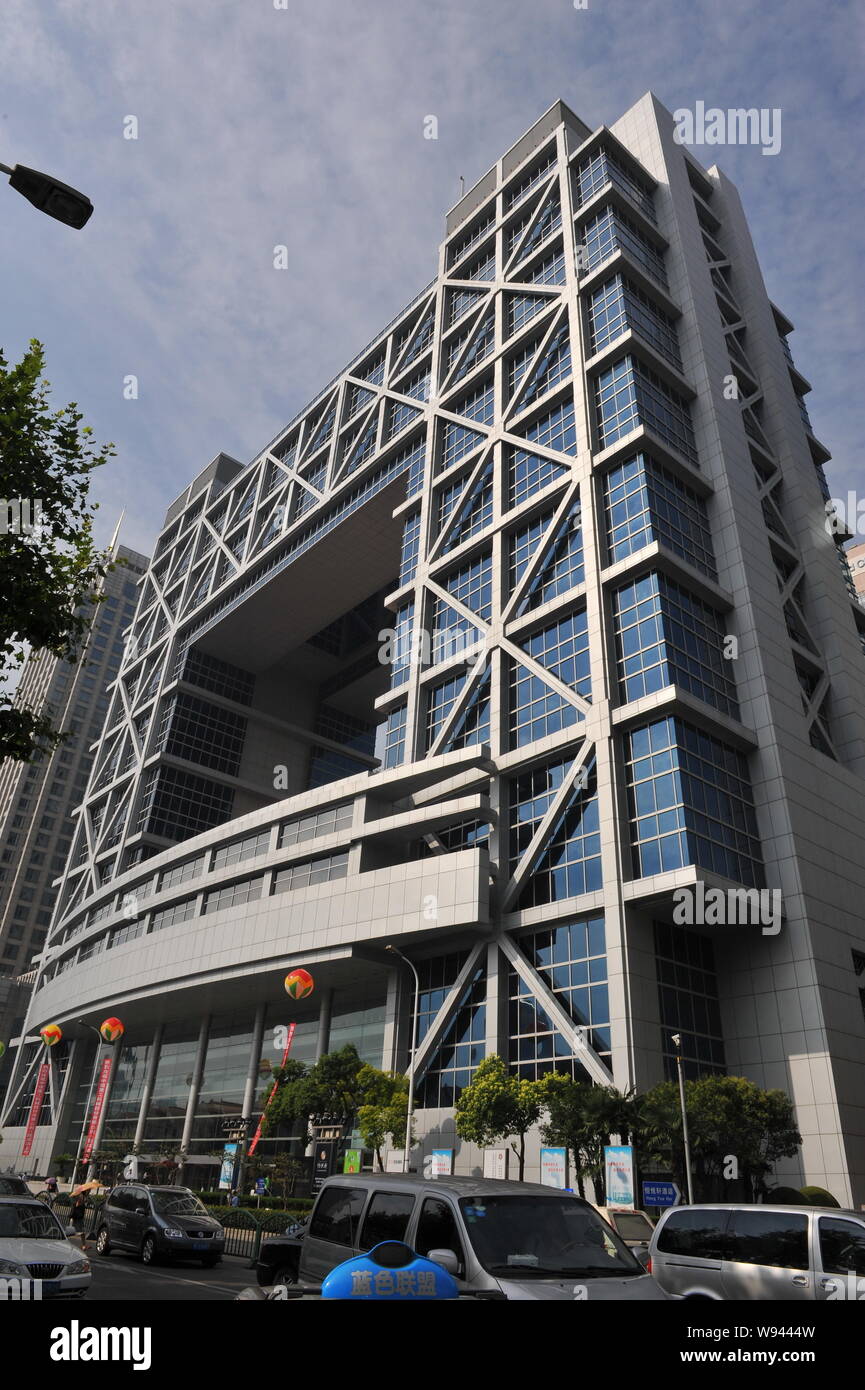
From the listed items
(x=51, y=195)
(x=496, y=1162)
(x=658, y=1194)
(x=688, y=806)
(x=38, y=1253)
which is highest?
(x=688, y=806)

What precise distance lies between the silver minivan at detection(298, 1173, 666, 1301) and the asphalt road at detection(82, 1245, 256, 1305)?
500 centimetres

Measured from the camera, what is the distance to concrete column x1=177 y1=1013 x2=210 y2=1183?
56.0 meters

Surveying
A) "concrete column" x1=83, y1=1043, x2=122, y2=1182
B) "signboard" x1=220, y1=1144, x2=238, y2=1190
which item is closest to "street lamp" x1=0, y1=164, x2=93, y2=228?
"signboard" x1=220, y1=1144, x2=238, y2=1190

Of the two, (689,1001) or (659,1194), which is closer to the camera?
(659,1194)

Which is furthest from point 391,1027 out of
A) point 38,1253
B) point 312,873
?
point 38,1253

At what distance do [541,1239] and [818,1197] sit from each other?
26752 millimetres

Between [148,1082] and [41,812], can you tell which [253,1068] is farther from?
[41,812]

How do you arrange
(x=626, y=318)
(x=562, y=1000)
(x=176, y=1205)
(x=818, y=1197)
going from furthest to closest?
(x=626, y=318), (x=562, y=1000), (x=818, y=1197), (x=176, y=1205)

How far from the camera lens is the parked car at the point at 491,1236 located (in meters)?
7.38

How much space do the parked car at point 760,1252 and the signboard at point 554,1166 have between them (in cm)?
1945

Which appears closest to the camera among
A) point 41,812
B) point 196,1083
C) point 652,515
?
point 652,515

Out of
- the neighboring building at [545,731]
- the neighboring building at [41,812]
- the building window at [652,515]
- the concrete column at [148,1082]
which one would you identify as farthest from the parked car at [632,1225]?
the neighboring building at [41,812]

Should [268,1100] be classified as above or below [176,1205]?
above

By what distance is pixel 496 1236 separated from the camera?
7.88m
